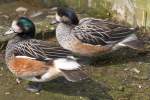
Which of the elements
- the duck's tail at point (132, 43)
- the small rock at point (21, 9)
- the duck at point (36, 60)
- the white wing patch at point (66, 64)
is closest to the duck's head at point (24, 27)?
the duck at point (36, 60)

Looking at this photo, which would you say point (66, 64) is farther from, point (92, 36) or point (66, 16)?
point (66, 16)

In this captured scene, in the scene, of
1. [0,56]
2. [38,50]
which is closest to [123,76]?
[38,50]

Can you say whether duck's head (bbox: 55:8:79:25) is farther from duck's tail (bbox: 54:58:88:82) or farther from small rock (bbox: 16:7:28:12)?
small rock (bbox: 16:7:28:12)

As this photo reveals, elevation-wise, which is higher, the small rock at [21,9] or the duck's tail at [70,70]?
the duck's tail at [70,70]

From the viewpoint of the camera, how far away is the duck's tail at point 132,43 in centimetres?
669

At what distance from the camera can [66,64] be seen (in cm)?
A: 571

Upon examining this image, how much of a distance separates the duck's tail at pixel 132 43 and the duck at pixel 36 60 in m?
1.04

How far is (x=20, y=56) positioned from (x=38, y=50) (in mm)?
214

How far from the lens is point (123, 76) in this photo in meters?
6.50

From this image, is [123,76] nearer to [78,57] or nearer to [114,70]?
[114,70]

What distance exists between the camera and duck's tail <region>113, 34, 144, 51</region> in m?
6.69

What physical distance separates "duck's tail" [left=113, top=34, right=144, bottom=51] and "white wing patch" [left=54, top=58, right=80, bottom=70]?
1192 mm

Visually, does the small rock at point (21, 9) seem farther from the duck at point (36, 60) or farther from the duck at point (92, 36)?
the duck at point (36, 60)

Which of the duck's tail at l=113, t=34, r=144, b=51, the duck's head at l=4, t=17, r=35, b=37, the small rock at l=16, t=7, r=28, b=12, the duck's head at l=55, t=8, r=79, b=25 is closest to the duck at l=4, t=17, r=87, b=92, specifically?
the duck's head at l=4, t=17, r=35, b=37
